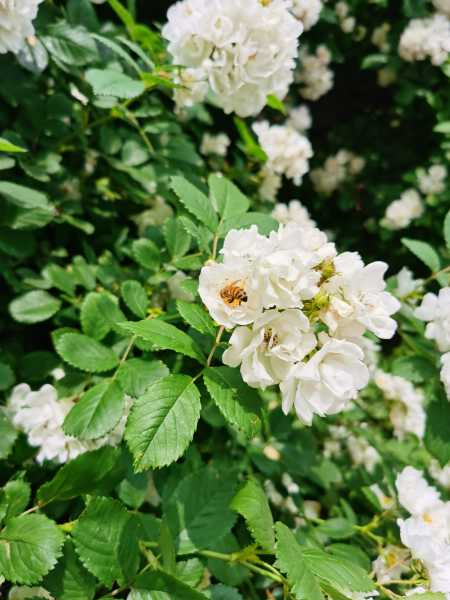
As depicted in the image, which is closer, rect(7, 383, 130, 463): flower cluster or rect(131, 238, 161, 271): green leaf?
rect(7, 383, 130, 463): flower cluster

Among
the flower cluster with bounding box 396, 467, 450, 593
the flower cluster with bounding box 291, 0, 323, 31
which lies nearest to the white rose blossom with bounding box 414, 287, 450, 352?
the flower cluster with bounding box 396, 467, 450, 593

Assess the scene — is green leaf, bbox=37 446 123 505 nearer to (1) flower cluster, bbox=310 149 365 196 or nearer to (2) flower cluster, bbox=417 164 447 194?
(2) flower cluster, bbox=417 164 447 194

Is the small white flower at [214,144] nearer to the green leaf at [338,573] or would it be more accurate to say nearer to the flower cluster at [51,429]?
the flower cluster at [51,429]

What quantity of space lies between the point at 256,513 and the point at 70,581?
12.8 inches

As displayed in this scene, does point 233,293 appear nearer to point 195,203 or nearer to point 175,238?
point 195,203

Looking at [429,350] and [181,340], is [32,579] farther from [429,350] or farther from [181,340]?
[429,350]

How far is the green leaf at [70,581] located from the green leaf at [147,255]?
65 centimetres

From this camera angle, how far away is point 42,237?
1.69 m

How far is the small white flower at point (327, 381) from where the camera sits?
32.4 inches

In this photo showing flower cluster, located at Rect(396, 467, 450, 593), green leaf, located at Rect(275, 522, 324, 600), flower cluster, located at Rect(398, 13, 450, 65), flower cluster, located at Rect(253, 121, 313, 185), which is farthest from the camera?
flower cluster, located at Rect(398, 13, 450, 65)

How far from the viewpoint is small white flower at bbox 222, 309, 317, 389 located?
82cm

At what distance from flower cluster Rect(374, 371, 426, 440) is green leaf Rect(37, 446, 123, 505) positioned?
1187mm

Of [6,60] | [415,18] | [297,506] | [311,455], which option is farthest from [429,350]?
[415,18]

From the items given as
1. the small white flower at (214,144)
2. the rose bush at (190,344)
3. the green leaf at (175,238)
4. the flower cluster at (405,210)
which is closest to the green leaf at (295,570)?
the rose bush at (190,344)
